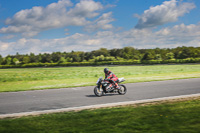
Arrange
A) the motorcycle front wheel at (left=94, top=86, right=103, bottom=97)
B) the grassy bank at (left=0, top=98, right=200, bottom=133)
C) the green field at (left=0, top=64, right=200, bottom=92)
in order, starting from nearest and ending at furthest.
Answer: the grassy bank at (left=0, top=98, right=200, bottom=133), the motorcycle front wheel at (left=94, top=86, right=103, bottom=97), the green field at (left=0, top=64, right=200, bottom=92)

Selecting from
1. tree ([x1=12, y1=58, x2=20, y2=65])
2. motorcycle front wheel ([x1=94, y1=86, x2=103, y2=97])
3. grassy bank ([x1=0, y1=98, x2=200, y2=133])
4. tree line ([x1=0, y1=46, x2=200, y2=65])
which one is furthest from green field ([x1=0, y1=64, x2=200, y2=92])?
tree ([x1=12, y1=58, x2=20, y2=65])

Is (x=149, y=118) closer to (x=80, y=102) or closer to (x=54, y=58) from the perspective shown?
(x=80, y=102)

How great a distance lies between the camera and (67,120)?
589 cm

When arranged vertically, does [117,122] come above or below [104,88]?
below

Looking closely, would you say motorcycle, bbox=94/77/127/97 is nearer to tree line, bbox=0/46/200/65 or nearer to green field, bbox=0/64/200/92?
green field, bbox=0/64/200/92

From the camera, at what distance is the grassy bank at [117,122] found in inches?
190

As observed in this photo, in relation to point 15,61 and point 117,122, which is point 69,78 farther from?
point 15,61

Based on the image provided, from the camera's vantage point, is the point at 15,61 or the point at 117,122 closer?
the point at 117,122

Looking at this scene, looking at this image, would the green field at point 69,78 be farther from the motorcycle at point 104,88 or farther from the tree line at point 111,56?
the tree line at point 111,56

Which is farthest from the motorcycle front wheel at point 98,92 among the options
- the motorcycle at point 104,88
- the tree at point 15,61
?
the tree at point 15,61

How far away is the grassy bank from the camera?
4832 mm

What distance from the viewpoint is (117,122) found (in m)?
5.42

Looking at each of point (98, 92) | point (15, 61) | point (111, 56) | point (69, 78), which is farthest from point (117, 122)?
point (15, 61)

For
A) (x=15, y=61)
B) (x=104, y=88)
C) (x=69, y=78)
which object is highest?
(x=15, y=61)
